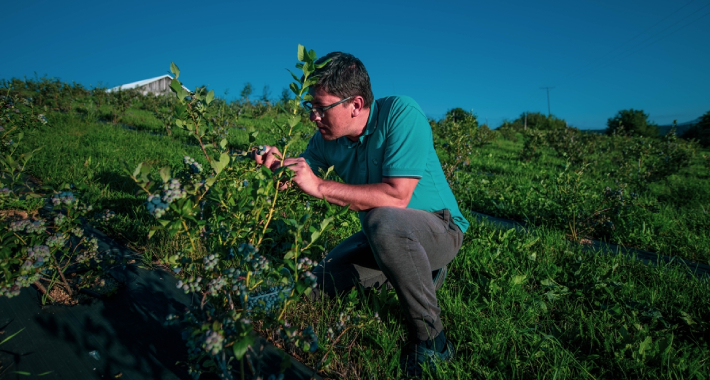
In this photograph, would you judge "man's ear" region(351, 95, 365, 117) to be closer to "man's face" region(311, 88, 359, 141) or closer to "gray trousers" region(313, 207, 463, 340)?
"man's face" region(311, 88, 359, 141)

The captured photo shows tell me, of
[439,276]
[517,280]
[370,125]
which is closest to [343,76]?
[370,125]

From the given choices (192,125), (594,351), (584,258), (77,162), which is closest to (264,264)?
(192,125)

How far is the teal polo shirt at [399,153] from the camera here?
5.89ft

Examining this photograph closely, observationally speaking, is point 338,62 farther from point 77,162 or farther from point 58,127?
point 58,127

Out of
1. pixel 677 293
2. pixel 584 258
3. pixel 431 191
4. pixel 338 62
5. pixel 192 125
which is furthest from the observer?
pixel 584 258

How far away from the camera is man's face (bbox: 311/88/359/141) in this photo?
1.85 meters

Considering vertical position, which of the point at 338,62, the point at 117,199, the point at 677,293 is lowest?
the point at 677,293

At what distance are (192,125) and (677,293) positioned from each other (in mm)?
2879

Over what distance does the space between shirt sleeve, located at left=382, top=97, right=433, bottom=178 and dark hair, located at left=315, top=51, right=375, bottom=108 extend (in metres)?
0.22

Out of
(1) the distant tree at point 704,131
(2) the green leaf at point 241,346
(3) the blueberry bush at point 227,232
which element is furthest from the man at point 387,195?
(1) the distant tree at point 704,131

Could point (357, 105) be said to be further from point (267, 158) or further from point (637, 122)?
point (637, 122)

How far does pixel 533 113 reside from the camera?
47562 millimetres

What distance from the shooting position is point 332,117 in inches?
75.6

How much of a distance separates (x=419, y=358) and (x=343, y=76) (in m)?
1.43
